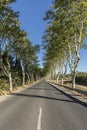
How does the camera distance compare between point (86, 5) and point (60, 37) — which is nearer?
point (86, 5)

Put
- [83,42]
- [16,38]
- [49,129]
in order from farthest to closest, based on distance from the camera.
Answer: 1. [83,42]
2. [16,38]
3. [49,129]

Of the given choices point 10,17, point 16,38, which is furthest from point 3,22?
point 16,38

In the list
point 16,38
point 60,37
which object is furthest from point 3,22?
point 60,37

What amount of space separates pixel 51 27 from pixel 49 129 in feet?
115

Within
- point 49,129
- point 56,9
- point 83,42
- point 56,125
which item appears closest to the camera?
point 49,129

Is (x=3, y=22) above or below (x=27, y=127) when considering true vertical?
above

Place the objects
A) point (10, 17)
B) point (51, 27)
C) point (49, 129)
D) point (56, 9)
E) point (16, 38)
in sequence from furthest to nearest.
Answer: point (51, 27) → point (16, 38) → point (56, 9) → point (10, 17) → point (49, 129)

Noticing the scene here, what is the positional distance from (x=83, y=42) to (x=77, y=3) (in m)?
16.0

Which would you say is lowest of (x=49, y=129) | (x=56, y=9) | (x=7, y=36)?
(x=49, y=129)

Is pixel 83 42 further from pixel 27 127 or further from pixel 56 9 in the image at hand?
pixel 27 127

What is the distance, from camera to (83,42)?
2069 inches

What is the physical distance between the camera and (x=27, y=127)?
10.9 meters

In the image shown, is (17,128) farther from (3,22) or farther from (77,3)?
(77,3)

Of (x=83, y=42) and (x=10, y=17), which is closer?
(x=10, y=17)
